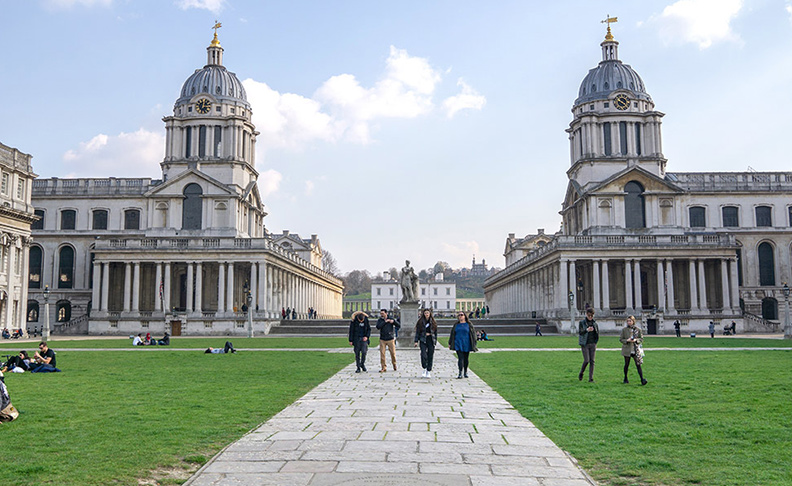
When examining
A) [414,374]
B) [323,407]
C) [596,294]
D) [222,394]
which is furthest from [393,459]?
[596,294]

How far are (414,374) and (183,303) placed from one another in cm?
5719

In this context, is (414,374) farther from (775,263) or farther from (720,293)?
(775,263)

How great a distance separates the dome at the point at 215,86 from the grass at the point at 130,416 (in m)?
59.3

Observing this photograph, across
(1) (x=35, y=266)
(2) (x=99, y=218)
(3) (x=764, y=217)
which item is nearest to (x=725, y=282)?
(3) (x=764, y=217)

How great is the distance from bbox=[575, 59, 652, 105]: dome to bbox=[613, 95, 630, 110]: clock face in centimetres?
93

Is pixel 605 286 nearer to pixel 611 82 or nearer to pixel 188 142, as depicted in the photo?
pixel 611 82

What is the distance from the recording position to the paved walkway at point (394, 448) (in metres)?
7.68

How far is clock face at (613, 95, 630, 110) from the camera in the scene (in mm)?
75062

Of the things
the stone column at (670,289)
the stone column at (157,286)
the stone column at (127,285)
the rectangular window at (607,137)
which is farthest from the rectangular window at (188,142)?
the stone column at (670,289)

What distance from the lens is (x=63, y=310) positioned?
7594 cm

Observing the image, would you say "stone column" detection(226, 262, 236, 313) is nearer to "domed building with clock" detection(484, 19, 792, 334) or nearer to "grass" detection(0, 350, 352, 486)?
"domed building with clock" detection(484, 19, 792, 334)

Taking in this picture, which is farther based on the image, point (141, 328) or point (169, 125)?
point (169, 125)

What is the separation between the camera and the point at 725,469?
826 cm

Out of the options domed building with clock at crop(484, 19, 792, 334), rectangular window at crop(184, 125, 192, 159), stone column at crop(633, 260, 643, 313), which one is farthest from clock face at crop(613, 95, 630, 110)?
rectangular window at crop(184, 125, 192, 159)
